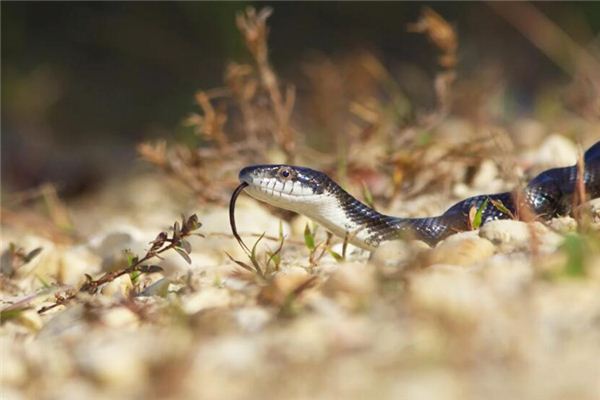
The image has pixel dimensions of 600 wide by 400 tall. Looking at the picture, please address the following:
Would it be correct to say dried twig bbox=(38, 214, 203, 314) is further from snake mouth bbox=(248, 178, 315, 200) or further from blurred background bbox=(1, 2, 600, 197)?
blurred background bbox=(1, 2, 600, 197)

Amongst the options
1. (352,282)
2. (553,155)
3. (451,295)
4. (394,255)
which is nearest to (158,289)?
(394,255)

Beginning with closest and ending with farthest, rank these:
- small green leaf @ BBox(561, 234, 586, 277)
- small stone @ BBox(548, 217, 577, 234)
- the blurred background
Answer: small green leaf @ BBox(561, 234, 586, 277)
small stone @ BBox(548, 217, 577, 234)
the blurred background

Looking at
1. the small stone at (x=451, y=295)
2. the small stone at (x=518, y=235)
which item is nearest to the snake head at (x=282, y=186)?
the small stone at (x=518, y=235)

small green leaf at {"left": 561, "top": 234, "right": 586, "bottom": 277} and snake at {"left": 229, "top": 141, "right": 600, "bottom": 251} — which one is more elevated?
snake at {"left": 229, "top": 141, "right": 600, "bottom": 251}

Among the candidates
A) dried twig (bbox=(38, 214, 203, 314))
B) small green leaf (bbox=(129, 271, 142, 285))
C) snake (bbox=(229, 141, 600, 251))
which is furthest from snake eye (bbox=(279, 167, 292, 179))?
small green leaf (bbox=(129, 271, 142, 285))

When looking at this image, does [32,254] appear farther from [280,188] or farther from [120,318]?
[120,318]

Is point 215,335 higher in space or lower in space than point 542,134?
lower

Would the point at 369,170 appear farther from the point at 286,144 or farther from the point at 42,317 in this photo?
the point at 42,317

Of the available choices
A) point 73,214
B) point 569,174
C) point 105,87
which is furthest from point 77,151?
point 569,174
